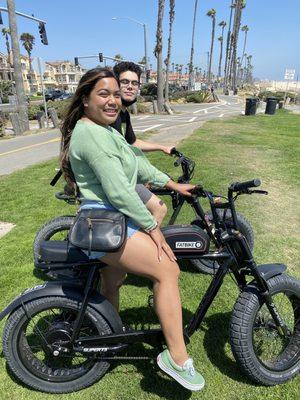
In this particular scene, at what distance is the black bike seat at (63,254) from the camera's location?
2307mm

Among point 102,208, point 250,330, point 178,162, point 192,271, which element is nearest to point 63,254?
point 102,208

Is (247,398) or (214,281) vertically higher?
(214,281)

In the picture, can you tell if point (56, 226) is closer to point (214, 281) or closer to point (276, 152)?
point (214, 281)

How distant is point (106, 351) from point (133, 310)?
95 cm

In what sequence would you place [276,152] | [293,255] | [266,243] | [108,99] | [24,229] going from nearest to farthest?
[108,99] < [293,255] < [266,243] < [24,229] < [276,152]

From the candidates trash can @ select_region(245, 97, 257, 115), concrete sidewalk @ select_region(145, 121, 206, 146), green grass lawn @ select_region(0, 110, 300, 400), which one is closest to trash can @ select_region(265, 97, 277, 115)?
trash can @ select_region(245, 97, 257, 115)

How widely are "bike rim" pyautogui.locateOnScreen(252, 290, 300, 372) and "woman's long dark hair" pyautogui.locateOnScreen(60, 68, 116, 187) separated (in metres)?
1.61

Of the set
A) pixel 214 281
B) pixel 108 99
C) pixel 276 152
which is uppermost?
pixel 108 99

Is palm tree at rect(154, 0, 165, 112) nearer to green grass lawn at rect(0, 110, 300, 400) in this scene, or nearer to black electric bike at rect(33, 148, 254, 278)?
green grass lawn at rect(0, 110, 300, 400)

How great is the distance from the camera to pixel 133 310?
339cm

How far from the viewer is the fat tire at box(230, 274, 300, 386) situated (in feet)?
7.79

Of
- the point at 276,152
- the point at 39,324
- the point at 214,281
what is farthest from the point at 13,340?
the point at 276,152

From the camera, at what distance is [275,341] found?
2.66 m

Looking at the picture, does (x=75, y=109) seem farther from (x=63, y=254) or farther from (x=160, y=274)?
(x=160, y=274)
